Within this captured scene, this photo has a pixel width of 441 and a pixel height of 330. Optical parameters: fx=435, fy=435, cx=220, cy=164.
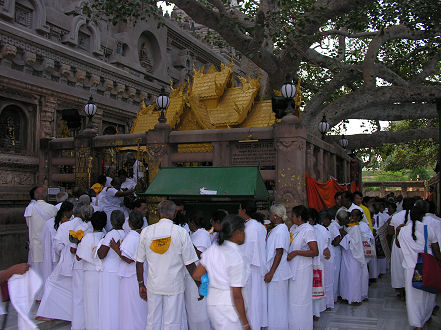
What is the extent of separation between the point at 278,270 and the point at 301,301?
0.60m

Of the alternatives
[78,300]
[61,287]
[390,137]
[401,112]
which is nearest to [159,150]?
[61,287]

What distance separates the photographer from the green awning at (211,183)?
25.9ft

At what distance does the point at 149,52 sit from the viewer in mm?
19297

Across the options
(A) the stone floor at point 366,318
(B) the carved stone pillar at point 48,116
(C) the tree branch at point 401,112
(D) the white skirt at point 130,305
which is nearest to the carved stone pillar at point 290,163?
(A) the stone floor at point 366,318

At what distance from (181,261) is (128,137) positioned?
7.11 meters

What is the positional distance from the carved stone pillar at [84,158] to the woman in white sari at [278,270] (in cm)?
717

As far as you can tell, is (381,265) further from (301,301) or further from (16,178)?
(16,178)

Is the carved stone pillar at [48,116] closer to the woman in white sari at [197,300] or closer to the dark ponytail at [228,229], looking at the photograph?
the woman in white sari at [197,300]

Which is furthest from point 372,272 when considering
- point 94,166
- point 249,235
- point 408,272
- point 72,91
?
point 72,91

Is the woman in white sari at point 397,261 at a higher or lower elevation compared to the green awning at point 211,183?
lower

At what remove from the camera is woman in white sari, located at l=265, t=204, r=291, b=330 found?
629cm

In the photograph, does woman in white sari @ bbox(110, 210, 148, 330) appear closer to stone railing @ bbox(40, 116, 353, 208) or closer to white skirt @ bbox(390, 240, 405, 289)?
stone railing @ bbox(40, 116, 353, 208)

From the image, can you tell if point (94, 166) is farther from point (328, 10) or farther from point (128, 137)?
point (328, 10)

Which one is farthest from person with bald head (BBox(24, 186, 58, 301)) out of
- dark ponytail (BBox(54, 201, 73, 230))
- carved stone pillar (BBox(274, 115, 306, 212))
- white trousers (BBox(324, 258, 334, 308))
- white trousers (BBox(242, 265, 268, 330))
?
white trousers (BBox(324, 258, 334, 308))
